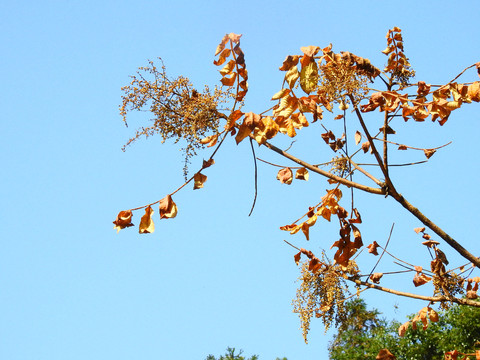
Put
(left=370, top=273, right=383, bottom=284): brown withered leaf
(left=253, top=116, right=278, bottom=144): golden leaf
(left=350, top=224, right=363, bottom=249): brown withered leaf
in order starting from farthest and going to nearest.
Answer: (left=370, top=273, right=383, bottom=284): brown withered leaf
(left=350, top=224, right=363, bottom=249): brown withered leaf
(left=253, top=116, right=278, bottom=144): golden leaf

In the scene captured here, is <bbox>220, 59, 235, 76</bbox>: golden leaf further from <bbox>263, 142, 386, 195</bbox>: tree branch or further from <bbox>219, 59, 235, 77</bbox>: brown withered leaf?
<bbox>263, 142, 386, 195</bbox>: tree branch

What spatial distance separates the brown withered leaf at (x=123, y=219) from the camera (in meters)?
2.36

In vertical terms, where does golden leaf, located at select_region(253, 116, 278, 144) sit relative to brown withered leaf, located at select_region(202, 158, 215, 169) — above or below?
above

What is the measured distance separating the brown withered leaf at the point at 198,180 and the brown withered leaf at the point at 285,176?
31 cm

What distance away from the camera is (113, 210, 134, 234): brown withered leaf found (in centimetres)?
236

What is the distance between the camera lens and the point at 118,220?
2363 millimetres

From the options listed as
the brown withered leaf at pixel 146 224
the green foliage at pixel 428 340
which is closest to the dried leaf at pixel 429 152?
the brown withered leaf at pixel 146 224

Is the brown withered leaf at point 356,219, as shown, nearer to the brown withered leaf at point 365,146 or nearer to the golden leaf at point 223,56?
the brown withered leaf at point 365,146

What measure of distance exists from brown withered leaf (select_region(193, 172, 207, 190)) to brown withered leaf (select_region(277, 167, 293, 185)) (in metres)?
0.31

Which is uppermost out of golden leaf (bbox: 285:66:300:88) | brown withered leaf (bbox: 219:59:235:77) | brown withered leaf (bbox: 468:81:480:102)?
brown withered leaf (bbox: 219:59:235:77)

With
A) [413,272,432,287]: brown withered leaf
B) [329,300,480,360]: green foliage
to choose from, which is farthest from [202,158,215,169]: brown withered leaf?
[329,300,480,360]: green foliage

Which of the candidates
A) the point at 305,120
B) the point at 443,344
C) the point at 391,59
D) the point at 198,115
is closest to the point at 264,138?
the point at 305,120

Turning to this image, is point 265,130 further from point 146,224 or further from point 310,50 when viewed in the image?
point 146,224

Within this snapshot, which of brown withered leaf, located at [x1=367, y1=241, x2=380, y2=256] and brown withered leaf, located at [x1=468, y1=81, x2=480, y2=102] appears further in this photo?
brown withered leaf, located at [x1=367, y1=241, x2=380, y2=256]
